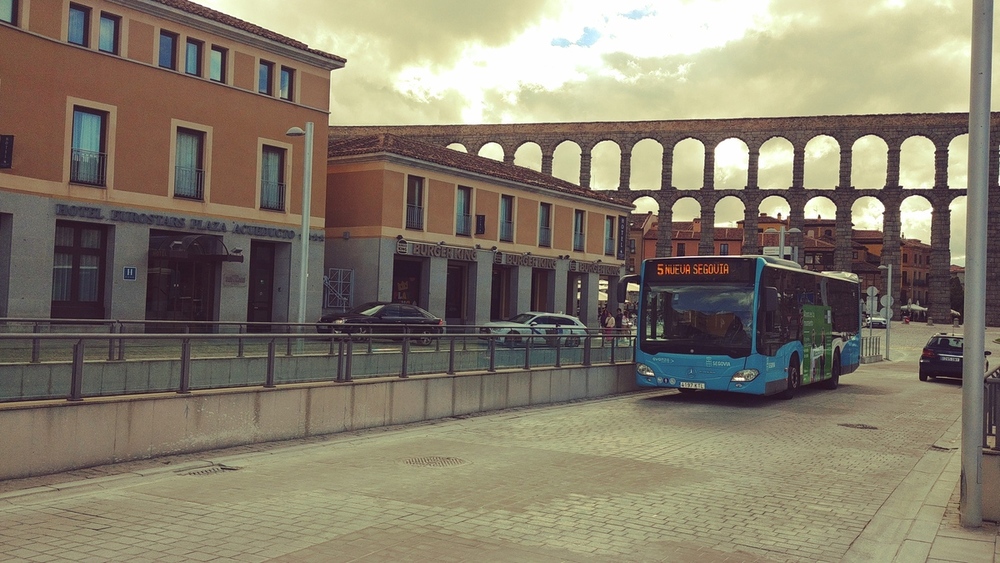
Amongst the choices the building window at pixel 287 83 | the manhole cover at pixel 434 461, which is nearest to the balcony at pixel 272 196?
the building window at pixel 287 83

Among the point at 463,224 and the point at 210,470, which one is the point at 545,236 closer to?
the point at 463,224

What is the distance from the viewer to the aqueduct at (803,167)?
3469 inches

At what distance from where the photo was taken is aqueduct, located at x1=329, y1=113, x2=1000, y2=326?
88.1 m

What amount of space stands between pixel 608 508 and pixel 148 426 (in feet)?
18.0

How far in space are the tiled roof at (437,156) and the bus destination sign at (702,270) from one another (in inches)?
788

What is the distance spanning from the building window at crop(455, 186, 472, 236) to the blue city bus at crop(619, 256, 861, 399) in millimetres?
22442

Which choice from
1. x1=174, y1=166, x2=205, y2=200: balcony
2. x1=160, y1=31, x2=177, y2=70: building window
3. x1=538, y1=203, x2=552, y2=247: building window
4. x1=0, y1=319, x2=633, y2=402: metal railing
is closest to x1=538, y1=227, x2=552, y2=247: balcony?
x1=538, y1=203, x2=552, y2=247: building window

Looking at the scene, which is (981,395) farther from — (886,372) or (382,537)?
(886,372)

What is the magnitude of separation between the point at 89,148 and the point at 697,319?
1906cm

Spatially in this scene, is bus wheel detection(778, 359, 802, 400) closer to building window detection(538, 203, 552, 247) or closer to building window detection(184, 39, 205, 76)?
building window detection(184, 39, 205, 76)

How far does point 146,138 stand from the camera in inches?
1165

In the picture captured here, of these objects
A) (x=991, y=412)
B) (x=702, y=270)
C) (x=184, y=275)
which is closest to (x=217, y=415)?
(x=991, y=412)

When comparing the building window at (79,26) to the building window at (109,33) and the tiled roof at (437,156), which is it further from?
the tiled roof at (437,156)

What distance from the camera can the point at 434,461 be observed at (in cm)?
1140
